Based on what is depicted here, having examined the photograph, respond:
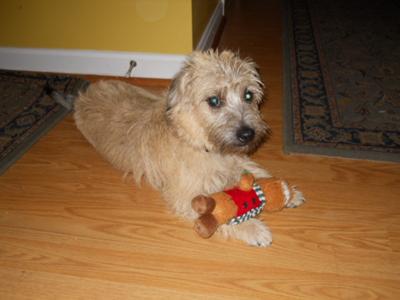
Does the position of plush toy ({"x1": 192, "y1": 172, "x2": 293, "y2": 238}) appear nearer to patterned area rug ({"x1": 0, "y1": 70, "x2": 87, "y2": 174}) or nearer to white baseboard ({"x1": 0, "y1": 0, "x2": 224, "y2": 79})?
patterned area rug ({"x1": 0, "y1": 70, "x2": 87, "y2": 174})

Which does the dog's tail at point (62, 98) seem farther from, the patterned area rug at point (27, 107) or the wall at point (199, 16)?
the wall at point (199, 16)

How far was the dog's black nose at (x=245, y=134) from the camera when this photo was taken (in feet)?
6.35

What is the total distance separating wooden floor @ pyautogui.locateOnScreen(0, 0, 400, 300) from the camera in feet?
6.04

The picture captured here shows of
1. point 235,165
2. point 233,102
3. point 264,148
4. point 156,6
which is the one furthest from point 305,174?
point 156,6

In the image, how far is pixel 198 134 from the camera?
2020 millimetres

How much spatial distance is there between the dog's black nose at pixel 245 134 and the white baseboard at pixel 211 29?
2144mm

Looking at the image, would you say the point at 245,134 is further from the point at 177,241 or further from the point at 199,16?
the point at 199,16

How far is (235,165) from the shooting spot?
2271 millimetres

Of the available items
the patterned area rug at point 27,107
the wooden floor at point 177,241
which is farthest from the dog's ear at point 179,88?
the patterned area rug at point 27,107

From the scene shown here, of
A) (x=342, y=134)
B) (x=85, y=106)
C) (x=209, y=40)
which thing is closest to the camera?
(x=85, y=106)

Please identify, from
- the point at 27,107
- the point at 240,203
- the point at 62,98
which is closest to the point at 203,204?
the point at 240,203

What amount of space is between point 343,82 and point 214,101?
8.13ft

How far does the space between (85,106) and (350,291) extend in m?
2.21

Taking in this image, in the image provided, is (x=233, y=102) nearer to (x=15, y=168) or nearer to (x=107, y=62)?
(x=15, y=168)
